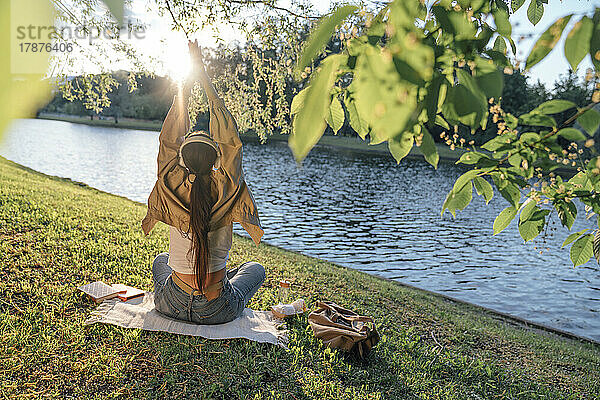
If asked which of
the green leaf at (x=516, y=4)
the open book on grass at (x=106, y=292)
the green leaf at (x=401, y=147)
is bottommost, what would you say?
the open book on grass at (x=106, y=292)

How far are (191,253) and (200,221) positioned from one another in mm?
263

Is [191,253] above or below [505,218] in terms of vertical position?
below

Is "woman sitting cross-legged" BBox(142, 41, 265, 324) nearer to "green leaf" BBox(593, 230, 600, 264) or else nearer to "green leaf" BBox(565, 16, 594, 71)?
"green leaf" BBox(593, 230, 600, 264)

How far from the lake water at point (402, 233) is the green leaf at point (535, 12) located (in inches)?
67.0

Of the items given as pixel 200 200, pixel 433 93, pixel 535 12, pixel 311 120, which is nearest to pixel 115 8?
pixel 311 120

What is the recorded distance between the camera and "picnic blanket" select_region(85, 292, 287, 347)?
11.8 ft

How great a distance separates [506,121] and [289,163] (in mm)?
29236

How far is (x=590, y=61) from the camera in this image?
0.88m

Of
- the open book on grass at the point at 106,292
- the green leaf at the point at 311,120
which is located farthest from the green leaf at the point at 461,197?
the open book on grass at the point at 106,292

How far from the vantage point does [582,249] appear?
175cm

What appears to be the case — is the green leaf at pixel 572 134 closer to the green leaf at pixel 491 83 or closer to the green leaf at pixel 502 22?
the green leaf at pixel 502 22

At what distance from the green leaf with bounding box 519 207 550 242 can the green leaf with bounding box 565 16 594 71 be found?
1.07 metres

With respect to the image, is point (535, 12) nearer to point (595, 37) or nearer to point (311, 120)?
point (595, 37)

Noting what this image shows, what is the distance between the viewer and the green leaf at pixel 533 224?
1696 mm
